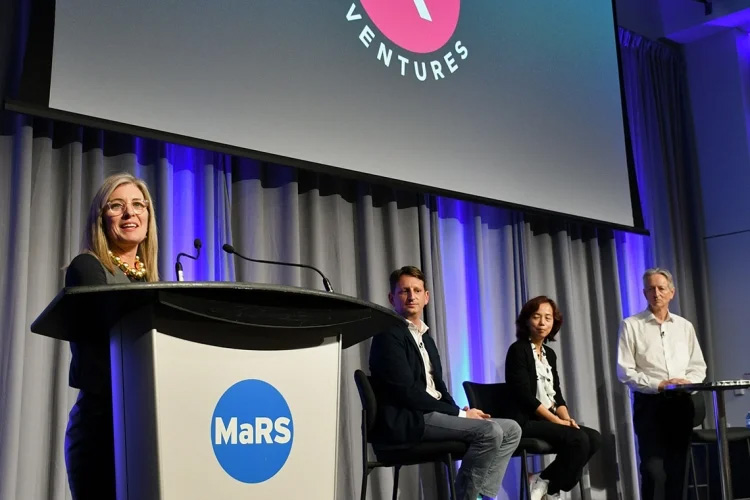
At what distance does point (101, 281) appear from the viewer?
1.58m

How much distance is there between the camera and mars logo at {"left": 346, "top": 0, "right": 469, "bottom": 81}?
13.3 feet

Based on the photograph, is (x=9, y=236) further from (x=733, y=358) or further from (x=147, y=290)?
(x=733, y=358)

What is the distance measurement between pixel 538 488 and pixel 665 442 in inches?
35.7

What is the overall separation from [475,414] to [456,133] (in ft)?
4.85

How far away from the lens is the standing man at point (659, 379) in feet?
14.4

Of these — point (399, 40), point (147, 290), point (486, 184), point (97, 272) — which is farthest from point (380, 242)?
point (147, 290)

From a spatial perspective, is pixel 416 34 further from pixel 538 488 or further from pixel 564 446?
pixel 538 488

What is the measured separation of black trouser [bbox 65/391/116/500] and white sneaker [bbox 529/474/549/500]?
2693 millimetres

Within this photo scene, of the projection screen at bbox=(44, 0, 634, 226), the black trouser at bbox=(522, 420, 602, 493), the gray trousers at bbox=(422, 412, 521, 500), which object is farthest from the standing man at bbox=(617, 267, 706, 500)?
the gray trousers at bbox=(422, 412, 521, 500)

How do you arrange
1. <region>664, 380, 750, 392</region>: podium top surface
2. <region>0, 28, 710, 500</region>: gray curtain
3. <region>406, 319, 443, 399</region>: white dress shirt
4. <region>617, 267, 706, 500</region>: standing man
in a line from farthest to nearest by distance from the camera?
<region>617, 267, 706, 500</region>: standing man
<region>406, 319, 443, 399</region>: white dress shirt
<region>664, 380, 750, 392</region>: podium top surface
<region>0, 28, 710, 500</region>: gray curtain

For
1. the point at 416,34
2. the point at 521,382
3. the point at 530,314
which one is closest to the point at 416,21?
the point at 416,34

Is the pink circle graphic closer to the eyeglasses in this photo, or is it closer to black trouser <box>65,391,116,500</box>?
the eyeglasses

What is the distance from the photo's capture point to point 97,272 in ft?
5.24

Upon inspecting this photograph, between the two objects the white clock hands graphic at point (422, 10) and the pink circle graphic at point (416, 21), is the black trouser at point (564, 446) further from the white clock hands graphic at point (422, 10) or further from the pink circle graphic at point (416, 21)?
the white clock hands graphic at point (422, 10)
